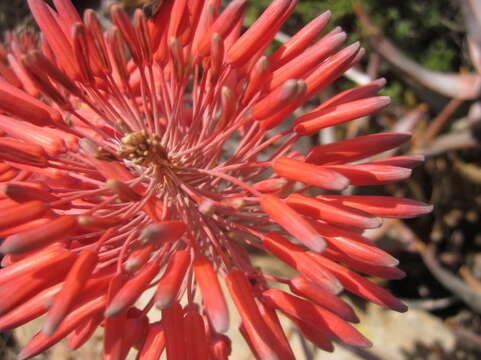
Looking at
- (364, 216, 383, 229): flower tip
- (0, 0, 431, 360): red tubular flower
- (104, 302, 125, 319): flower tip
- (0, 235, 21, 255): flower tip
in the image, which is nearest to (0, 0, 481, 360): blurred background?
(0, 0, 431, 360): red tubular flower

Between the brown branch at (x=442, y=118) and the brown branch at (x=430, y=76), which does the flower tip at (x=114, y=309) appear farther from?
the brown branch at (x=442, y=118)

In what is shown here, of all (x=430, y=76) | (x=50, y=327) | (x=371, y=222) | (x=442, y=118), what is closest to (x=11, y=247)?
(x=50, y=327)

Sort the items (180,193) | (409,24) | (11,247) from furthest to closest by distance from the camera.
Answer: (409,24)
(180,193)
(11,247)

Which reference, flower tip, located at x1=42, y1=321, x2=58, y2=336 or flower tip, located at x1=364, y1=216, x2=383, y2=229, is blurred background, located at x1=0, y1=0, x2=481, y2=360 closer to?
flower tip, located at x1=364, y1=216, x2=383, y2=229

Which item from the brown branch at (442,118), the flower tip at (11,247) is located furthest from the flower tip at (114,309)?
the brown branch at (442,118)

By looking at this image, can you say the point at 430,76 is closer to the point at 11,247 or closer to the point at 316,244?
the point at 316,244

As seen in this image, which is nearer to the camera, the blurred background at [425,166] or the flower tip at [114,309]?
the flower tip at [114,309]
